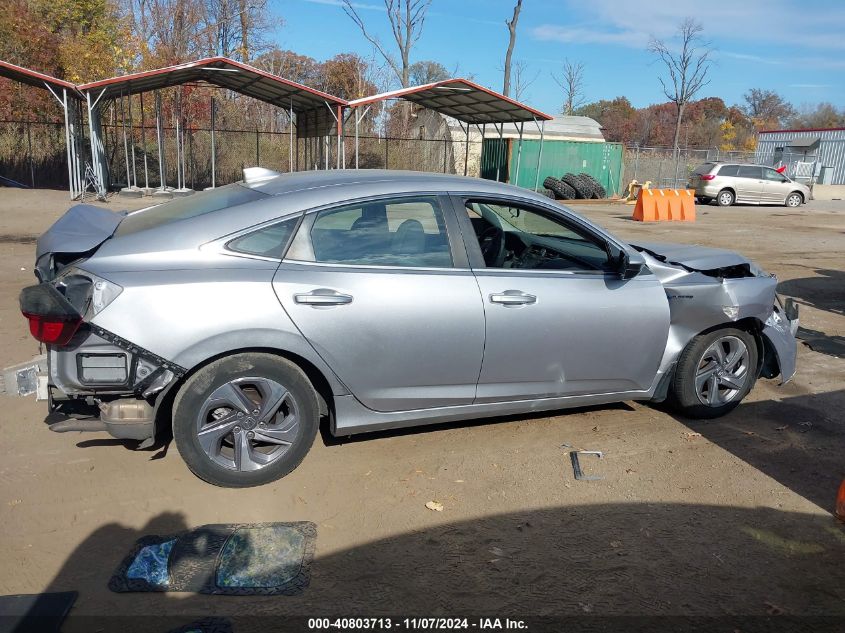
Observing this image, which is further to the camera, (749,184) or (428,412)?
(749,184)

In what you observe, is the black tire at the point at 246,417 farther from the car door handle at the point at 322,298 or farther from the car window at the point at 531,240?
the car window at the point at 531,240

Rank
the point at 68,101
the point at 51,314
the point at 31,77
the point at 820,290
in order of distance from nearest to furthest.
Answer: the point at 51,314 → the point at 820,290 → the point at 31,77 → the point at 68,101

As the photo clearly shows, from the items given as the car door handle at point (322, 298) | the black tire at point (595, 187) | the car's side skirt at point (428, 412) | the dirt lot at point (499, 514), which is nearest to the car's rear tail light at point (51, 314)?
the dirt lot at point (499, 514)

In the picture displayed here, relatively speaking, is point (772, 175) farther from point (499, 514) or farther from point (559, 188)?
point (499, 514)

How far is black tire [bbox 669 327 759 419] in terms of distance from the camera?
15.5 feet

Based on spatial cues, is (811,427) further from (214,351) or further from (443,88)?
(443,88)

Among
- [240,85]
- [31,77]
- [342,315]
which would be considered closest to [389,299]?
[342,315]

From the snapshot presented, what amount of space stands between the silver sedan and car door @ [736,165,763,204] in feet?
82.7

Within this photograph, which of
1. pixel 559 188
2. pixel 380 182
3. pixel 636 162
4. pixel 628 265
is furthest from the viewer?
pixel 636 162

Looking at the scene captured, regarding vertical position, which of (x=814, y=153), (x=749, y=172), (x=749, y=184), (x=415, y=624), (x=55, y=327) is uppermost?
(x=814, y=153)

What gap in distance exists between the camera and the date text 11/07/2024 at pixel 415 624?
276cm

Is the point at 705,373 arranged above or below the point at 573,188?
below

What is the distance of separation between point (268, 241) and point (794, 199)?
2926 centimetres

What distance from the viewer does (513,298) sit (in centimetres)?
409
